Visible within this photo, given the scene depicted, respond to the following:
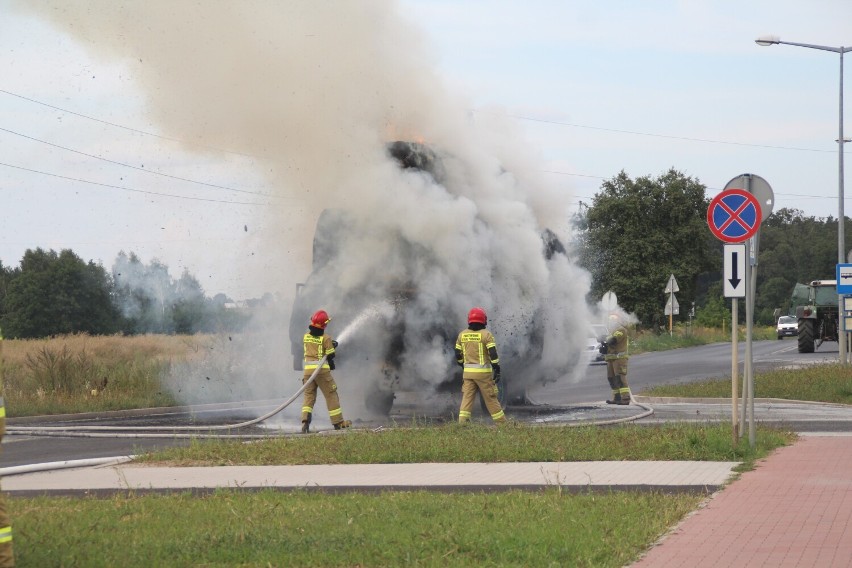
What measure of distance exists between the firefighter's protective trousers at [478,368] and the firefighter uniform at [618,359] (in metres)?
5.76

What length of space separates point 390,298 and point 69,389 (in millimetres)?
9159

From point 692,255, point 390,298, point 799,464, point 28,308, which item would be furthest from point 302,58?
point 692,255

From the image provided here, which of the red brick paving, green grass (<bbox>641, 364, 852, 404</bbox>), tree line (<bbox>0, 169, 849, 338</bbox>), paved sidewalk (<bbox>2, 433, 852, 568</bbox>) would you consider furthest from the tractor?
the red brick paving

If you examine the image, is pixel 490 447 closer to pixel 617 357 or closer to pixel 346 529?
pixel 346 529

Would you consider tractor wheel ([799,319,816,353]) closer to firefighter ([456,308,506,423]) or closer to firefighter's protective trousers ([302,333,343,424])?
firefighter ([456,308,506,423])

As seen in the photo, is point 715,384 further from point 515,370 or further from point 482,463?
point 482,463

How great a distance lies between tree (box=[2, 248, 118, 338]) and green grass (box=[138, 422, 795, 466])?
3168cm

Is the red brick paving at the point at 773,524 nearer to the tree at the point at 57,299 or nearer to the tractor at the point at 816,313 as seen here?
the tractor at the point at 816,313

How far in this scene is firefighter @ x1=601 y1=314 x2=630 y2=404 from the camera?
71.7 feet

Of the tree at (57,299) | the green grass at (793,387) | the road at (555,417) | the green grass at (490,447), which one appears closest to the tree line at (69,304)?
the tree at (57,299)

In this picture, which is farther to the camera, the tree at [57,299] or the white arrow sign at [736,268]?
the tree at [57,299]

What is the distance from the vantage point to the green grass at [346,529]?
7367 millimetres

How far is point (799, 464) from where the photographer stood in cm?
1196

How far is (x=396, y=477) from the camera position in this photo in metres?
11.8
